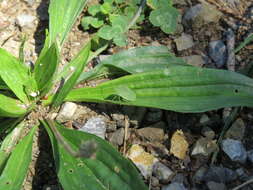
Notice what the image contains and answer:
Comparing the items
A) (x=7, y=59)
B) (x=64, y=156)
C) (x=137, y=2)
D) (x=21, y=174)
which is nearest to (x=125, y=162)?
(x=64, y=156)

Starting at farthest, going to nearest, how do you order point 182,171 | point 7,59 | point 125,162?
point 7,59, point 182,171, point 125,162

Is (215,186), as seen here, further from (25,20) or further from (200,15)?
(25,20)

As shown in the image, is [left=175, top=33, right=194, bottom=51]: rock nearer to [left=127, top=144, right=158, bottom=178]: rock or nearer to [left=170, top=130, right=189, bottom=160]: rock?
[left=170, top=130, right=189, bottom=160]: rock

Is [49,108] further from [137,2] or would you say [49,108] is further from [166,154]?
Answer: [137,2]

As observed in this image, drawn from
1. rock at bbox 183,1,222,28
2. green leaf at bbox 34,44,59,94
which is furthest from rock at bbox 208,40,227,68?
green leaf at bbox 34,44,59,94

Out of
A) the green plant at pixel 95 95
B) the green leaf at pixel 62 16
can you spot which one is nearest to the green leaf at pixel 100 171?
the green plant at pixel 95 95

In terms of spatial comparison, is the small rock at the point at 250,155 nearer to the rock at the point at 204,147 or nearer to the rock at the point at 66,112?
the rock at the point at 204,147

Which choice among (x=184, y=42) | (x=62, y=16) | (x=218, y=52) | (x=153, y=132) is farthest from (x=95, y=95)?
(x=218, y=52)
